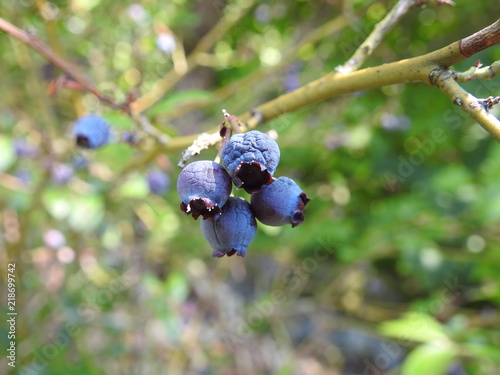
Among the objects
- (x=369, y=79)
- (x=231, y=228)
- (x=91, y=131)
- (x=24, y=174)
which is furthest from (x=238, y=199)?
(x=24, y=174)

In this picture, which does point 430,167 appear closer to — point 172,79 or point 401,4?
point 172,79

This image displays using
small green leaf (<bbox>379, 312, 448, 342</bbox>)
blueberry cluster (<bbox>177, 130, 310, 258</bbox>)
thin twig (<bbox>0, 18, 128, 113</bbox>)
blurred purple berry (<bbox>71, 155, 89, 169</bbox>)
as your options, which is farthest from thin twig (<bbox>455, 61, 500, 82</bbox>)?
small green leaf (<bbox>379, 312, 448, 342</bbox>)

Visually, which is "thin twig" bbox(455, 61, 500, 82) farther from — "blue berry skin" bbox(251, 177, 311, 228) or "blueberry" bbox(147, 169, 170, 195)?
"blueberry" bbox(147, 169, 170, 195)

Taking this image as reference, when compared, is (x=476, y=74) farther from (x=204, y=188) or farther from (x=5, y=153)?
(x=5, y=153)

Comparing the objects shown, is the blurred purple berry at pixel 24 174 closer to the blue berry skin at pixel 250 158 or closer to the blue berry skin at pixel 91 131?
the blue berry skin at pixel 91 131

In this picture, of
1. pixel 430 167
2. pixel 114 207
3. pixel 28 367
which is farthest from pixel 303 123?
pixel 28 367

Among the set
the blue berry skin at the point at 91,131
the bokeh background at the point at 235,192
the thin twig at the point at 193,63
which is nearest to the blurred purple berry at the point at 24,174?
the bokeh background at the point at 235,192
